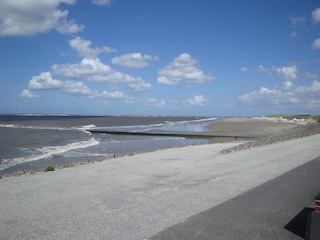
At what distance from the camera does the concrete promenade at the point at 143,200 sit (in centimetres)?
557

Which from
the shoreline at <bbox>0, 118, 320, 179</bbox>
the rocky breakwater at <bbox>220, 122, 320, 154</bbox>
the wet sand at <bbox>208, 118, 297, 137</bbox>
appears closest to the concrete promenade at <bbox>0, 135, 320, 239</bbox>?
the shoreline at <bbox>0, 118, 320, 179</bbox>

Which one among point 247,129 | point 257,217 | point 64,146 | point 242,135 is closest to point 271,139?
point 242,135

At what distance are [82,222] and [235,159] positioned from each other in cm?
988

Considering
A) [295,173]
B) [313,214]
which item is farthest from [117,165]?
[313,214]

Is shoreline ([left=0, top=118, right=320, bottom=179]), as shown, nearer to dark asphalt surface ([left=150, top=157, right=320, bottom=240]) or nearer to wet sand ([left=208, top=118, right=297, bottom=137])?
wet sand ([left=208, top=118, right=297, bottom=137])

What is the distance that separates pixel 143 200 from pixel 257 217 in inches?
102

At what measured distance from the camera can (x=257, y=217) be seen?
6148mm

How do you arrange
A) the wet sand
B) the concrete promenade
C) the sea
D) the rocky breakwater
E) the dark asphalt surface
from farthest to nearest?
the wet sand → the sea → the rocky breakwater → the concrete promenade → the dark asphalt surface

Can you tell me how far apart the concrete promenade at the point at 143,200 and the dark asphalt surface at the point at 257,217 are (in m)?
0.02

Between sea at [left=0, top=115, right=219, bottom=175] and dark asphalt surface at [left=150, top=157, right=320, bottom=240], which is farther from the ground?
dark asphalt surface at [left=150, top=157, right=320, bottom=240]

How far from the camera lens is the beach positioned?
5.59 meters

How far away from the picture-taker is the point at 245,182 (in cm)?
938

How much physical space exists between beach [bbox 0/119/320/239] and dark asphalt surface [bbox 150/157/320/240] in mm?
79

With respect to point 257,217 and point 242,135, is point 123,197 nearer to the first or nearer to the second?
point 257,217
